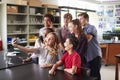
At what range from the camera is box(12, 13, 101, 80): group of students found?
2.07 m

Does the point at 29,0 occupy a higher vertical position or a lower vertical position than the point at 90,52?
higher

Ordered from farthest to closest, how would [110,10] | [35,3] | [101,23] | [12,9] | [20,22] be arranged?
[101,23] → [110,10] → [35,3] → [20,22] → [12,9]

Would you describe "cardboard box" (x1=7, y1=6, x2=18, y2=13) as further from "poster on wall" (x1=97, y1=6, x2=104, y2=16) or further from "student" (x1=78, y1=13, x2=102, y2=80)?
"poster on wall" (x1=97, y1=6, x2=104, y2=16)

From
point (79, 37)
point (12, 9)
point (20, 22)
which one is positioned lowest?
point (79, 37)

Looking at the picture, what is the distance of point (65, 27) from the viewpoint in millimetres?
3016

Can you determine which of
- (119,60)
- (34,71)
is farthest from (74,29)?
(119,60)

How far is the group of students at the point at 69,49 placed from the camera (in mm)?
2068

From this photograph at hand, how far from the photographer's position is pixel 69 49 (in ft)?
6.81

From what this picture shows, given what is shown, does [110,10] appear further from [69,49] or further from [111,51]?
[69,49]

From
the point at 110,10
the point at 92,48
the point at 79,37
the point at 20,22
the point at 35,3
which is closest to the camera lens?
the point at 79,37

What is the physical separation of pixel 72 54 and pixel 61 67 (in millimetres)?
254

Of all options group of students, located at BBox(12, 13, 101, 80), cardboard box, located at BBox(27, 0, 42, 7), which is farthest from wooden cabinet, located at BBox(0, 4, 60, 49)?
group of students, located at BBox(12, 13, 101, 80)

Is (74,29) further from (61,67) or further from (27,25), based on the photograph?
(27,25)

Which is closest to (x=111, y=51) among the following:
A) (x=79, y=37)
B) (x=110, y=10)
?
(x=110, y=10)
